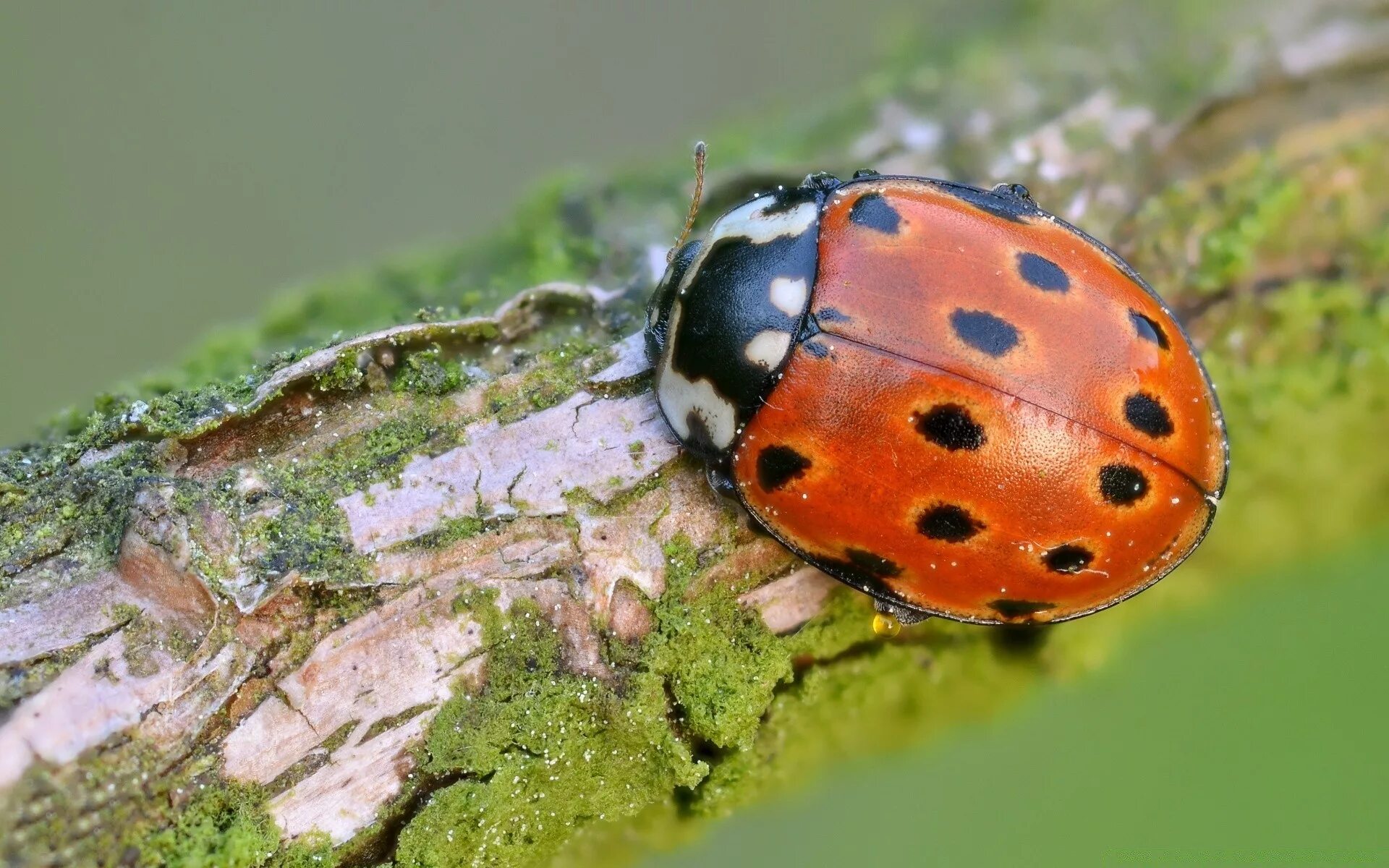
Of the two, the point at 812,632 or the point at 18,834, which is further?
the point at 812,632

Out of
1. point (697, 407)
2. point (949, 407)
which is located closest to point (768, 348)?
point (697, 407)

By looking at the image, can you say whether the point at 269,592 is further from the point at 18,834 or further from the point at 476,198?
the point at 476,198

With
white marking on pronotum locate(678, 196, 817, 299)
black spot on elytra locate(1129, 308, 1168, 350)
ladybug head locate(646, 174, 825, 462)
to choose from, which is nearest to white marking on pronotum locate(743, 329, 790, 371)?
ladybug head locate(646, 174, 825, 462)

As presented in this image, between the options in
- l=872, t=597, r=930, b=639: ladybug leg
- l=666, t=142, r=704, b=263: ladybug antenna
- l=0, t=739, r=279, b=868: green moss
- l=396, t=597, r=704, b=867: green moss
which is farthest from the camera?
l=666, t=142, r=704, b=263: ladybug antenna

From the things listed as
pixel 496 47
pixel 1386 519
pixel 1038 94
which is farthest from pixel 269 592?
pixel 496 47

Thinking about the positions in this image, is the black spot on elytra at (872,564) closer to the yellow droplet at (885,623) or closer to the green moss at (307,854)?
the yellow droplet at (885,623)

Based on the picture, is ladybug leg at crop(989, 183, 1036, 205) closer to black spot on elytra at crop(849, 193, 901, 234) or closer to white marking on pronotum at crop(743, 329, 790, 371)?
black spot on elytra at crop(849, 193, 901, 234)

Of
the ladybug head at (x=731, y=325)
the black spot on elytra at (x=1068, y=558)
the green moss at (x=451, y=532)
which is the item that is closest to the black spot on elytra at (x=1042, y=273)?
the ladybug head at (x=731, y=325)
